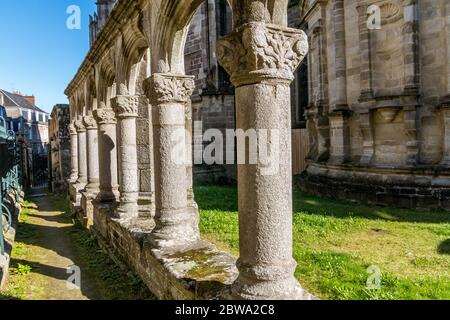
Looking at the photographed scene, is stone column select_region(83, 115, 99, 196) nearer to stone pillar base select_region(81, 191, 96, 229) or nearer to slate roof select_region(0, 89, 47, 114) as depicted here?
stone pillar base select_region(81, 191, 96, 229)

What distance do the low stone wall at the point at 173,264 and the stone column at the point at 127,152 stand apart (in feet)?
1.12

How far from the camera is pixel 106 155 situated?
8195 mm

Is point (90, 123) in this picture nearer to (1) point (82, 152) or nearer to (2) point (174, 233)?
(1) point (82, 152)

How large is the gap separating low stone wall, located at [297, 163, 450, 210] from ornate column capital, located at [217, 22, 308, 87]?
748 centimetres

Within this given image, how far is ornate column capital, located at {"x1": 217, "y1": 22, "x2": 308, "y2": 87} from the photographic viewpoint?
2.75m

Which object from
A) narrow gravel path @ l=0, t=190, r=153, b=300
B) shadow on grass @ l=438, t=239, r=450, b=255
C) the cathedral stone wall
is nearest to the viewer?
narrow gravel path @ l=0, t=190, r=153, b=300

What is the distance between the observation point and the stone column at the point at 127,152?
660cm

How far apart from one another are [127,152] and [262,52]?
4493 mm

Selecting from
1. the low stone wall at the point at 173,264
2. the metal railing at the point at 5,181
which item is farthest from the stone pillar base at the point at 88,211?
the low stone wall at the point at 173,264

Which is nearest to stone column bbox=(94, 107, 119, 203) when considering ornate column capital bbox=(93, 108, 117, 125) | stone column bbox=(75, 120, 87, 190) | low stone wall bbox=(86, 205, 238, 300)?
ornate column capital bbox=(93, 108, 117, 125)

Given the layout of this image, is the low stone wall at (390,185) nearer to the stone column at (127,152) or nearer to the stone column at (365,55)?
the stone column at (365,55)

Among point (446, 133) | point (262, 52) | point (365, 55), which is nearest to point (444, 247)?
point (446, 133)
